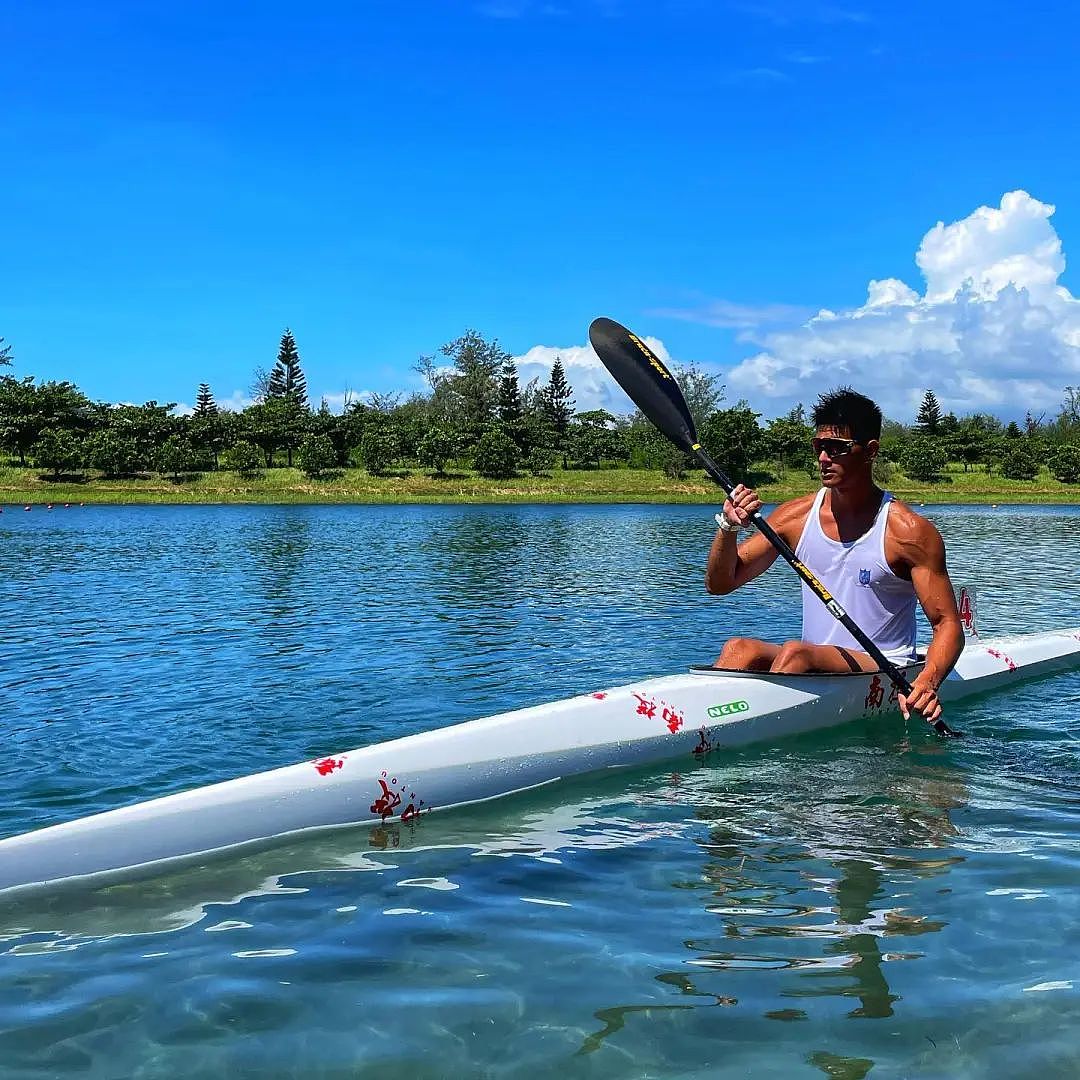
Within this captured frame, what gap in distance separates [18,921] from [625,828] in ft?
9.62

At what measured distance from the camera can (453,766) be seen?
608 centimetres

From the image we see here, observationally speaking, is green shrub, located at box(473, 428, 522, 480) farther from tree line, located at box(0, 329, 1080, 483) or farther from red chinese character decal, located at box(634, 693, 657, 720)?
red chinese character decal, located at box(634, 693, 657, 720)

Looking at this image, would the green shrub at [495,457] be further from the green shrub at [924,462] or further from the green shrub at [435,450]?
the green shrub at [924,462]

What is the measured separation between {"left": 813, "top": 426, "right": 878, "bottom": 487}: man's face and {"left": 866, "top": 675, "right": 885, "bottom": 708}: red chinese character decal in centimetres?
156

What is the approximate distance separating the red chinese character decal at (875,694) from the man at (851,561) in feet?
0.33

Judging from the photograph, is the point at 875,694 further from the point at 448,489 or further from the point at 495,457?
the point at 495,457

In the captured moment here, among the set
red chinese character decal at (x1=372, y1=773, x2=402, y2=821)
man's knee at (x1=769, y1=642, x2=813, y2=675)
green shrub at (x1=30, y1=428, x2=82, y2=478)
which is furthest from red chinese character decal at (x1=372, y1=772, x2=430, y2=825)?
green shrub at (x1=30, y1=428, x2=82, y2=478)

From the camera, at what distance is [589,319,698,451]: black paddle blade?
846 cm

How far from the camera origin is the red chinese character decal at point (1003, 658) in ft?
30.3

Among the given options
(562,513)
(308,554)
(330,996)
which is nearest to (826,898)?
(330,996)

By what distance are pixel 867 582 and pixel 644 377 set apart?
2557 millimetres

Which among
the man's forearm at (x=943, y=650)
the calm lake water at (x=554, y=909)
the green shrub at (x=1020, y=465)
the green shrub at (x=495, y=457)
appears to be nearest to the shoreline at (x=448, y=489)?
the green shrub at (x=495, y=457)

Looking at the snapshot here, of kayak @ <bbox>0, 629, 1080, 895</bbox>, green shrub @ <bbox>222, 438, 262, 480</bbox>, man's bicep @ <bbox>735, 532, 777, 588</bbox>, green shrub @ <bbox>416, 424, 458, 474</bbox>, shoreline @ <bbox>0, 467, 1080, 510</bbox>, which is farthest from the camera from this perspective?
green shrub @ <bbox>416, 424, 458, 474</bbox>

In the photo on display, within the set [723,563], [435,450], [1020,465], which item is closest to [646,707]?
[723,563]
